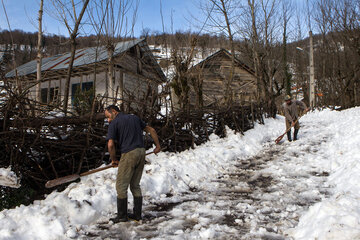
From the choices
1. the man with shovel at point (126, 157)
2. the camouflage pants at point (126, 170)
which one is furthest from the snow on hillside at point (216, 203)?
the camouflage pants at point (126, 170)

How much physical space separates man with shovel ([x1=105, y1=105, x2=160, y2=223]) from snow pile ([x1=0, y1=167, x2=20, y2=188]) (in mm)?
1505

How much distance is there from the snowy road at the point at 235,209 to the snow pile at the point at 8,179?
1.45 metres

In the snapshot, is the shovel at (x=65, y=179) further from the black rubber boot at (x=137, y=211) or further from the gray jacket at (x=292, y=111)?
the gray jacket at (x=292, y=111)

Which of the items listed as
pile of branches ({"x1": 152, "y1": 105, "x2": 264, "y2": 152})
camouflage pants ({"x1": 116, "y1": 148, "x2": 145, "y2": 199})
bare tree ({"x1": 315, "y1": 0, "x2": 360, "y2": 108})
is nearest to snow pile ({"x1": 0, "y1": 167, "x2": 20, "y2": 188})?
camouflage pants ({"x1": 116, "y1": 148, "x2": 145, "y2": 199})

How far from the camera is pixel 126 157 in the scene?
3.78 m

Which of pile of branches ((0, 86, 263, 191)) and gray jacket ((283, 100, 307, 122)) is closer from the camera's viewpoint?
pile of branches ((0, 86, 263, 191))

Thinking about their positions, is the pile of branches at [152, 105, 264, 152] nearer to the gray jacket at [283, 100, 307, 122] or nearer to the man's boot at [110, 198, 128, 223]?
the gray jacket at [283, 100, 307, 122]

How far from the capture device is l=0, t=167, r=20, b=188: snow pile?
154 inches

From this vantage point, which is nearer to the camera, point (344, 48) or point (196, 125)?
point (196, 125)

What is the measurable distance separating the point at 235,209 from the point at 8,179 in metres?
3.40

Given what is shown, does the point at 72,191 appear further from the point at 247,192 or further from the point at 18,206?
the point at 247,192

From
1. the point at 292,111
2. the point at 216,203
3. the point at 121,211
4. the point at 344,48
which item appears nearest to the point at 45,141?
the point at 121,211

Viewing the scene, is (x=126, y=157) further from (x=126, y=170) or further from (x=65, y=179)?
(x=65, y=179)

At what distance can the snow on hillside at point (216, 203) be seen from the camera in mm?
3096
